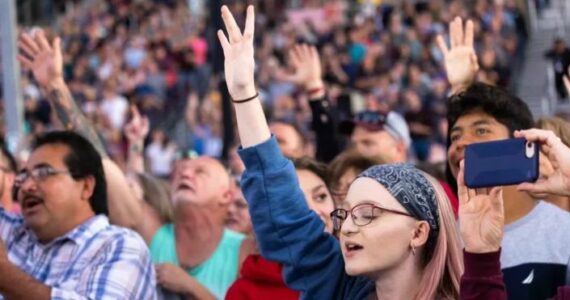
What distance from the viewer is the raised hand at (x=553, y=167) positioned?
3877mm

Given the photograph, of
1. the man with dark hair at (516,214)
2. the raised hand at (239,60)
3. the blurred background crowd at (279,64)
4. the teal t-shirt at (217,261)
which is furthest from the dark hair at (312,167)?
the blurred background crowd at (279,64)

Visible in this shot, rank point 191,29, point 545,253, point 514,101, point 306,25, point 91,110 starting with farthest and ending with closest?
point 191,29 < point 306,25 < point 91,110 < point 514,101 < point 545,253

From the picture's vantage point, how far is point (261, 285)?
5215 mm

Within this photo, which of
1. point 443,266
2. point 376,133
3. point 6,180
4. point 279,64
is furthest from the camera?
point 279,64

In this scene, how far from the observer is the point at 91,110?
1905 cm

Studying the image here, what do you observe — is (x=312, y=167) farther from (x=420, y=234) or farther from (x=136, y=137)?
(x=136, y=137)

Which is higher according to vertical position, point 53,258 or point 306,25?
point 53,258

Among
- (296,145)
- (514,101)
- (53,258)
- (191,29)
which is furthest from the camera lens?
(191,29)

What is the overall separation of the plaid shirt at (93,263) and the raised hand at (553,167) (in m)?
1.72

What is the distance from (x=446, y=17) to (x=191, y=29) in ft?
17.8

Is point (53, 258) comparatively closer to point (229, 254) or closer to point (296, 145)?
point (229, 254)

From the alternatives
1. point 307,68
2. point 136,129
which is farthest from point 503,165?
point 136,129

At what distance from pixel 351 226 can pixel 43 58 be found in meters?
2.89

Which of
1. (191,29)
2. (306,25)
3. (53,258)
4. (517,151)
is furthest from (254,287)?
(191,29)
